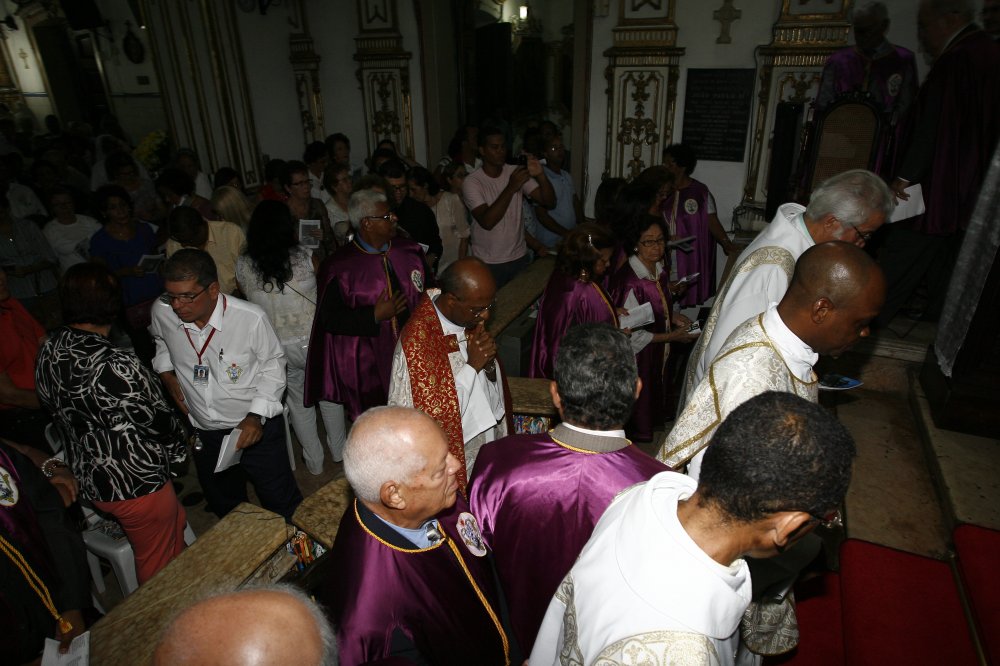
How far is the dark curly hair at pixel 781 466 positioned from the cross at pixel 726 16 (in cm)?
733

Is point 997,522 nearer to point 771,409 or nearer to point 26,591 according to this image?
point 771,409

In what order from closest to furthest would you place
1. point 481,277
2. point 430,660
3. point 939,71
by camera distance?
1. point 430,660
2. point 481,277
3. point 939,71

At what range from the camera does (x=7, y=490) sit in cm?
192

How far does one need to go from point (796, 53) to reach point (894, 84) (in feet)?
5.26

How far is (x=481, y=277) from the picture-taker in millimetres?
2598

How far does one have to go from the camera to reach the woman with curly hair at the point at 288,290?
356 centimetres

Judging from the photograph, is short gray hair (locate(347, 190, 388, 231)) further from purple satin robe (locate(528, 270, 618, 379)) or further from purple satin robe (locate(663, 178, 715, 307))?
purple satin robe (locate(663, 178, 715, 307))

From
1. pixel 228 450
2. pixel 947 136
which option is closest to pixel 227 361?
pixel 228 450

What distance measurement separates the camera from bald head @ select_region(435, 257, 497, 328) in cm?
259

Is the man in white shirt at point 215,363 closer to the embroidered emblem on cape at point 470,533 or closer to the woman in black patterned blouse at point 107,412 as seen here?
the woman in black patterned blouse at point 107,412

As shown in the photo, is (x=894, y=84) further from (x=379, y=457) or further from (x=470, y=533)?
(x=379, y=457)

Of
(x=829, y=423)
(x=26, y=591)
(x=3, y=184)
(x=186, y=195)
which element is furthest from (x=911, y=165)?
(x=3, y=184)

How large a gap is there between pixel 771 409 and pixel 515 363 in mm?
3705

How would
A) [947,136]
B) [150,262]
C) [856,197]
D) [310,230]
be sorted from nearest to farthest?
[856,197] < [947,136] < [310,230] < [150,262]
